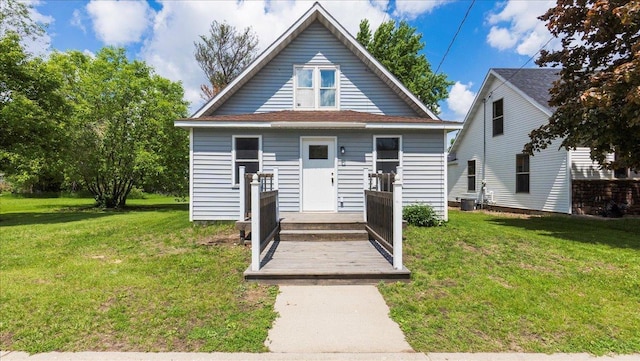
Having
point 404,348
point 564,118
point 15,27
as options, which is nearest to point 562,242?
point 564,118

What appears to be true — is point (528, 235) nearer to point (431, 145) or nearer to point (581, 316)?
point (431, 145)

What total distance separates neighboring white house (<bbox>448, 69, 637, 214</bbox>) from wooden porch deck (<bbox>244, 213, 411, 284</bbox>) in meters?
9.69

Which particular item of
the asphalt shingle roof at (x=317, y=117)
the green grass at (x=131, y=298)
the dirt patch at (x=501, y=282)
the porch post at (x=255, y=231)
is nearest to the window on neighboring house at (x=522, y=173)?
the asphalt shingle roof at (x=317, y=117)

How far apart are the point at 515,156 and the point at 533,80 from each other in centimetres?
363

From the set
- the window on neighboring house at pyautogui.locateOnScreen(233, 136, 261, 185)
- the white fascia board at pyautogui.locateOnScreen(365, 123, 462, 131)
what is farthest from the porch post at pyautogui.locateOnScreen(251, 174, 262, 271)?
the white fascia board at pyautogui.locateOnScreen(365, 123, 462, 131)

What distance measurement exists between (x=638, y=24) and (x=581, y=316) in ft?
27.0

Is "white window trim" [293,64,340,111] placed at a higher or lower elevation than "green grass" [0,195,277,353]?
higher

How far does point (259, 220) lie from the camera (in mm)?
4938

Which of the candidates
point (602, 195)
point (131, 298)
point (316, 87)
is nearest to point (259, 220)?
point (131, 298)

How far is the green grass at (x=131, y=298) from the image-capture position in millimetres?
3035

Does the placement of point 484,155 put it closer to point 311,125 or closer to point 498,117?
point 498,117

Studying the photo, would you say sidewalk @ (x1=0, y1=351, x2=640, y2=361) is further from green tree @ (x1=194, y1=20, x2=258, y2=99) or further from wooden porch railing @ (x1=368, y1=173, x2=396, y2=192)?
green tree @ (x1=194, y1=20, x2=258, y2=99)

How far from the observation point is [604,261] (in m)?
5.54

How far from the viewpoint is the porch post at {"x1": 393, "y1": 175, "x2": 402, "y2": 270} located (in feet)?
15.6
